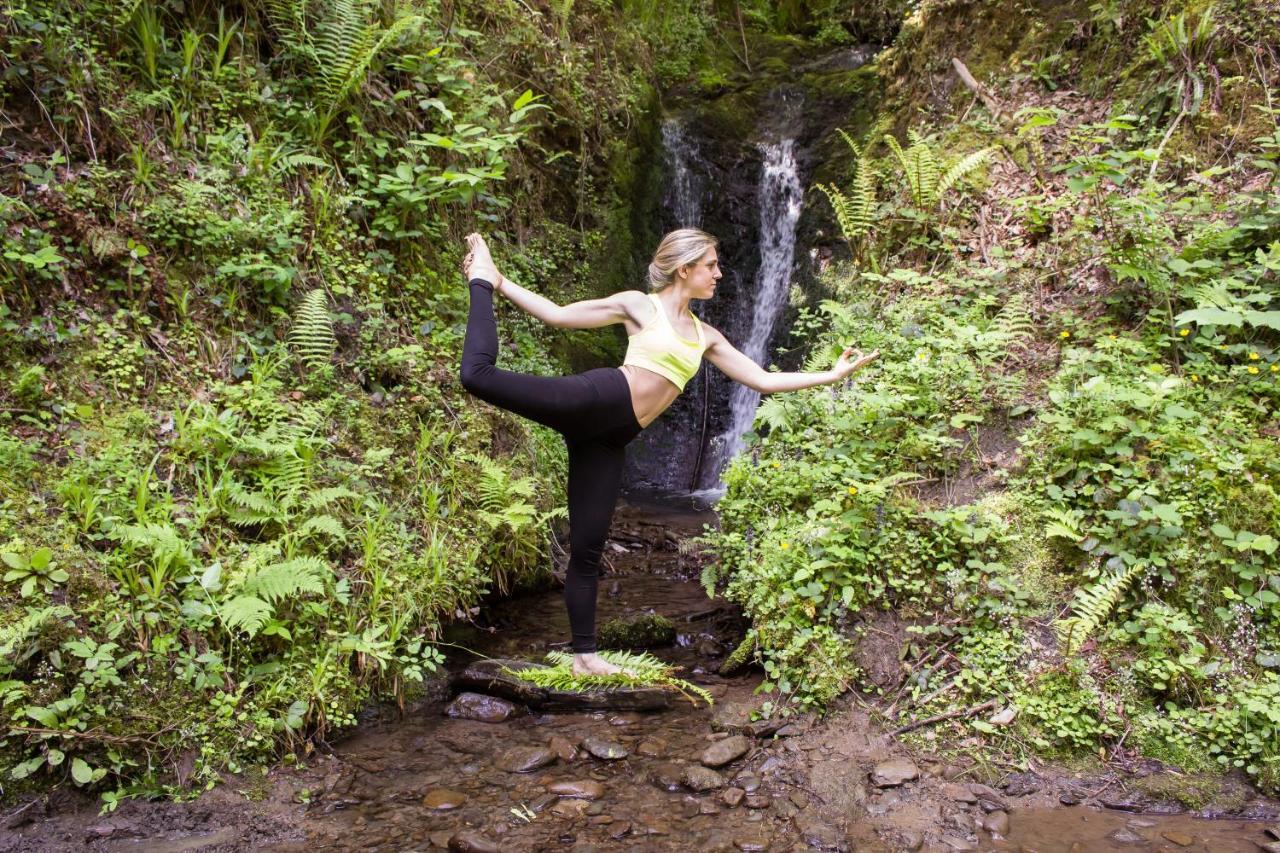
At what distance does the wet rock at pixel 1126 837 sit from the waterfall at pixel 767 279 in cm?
690

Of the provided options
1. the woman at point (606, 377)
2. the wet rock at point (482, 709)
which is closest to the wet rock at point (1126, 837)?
the woman at point (606, 377)

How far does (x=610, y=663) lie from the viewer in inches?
174

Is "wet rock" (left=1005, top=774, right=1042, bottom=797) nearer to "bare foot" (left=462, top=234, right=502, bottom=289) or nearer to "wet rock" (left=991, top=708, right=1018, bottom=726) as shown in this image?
"wet rock" (left=991, top=708, right=1018, bottom=726)

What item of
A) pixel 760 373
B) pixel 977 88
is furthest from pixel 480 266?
pixel 977 88

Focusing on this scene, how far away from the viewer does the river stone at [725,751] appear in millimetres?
3748

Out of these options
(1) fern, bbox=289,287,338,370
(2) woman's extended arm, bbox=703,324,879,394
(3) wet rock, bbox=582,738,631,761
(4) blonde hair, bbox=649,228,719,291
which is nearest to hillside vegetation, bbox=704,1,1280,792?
(2) woman's extended arm, bbox=703,324,879,394

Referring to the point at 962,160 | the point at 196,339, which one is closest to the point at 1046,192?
the point at 962,160

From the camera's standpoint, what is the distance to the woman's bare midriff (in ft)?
13.3

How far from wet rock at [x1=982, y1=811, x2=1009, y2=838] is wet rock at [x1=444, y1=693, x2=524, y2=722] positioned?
2.38 metres

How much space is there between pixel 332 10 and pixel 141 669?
509cm

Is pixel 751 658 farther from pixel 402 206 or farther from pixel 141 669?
pixel 402 206

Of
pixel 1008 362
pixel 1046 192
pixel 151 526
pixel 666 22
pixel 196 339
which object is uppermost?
pixel 666 22

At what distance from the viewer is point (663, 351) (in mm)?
4066

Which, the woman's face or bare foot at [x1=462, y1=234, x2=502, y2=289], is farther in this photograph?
the woman's face
